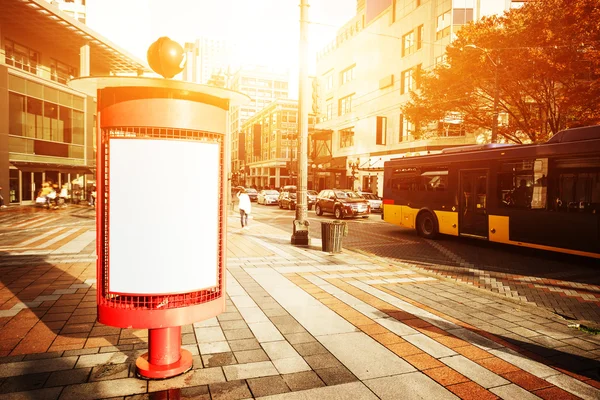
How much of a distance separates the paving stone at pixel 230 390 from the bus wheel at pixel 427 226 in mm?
11795

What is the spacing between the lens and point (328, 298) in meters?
6.27

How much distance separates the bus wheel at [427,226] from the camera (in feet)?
46.4

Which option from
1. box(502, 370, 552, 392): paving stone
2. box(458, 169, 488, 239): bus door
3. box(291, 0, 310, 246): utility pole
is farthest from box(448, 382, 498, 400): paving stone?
box(458, 169, 488, 239): bus door

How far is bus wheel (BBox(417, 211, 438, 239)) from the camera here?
14133 millimetres

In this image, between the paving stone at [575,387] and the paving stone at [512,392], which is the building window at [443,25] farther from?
the paving stone at [512,392]

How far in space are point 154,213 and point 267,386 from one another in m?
1.81

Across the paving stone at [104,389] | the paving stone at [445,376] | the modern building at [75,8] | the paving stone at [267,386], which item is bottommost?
the paving stone at [267,386]

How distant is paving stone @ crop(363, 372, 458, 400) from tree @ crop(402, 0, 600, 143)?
1583 centimetres

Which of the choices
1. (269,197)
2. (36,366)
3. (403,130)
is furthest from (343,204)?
(36,366)

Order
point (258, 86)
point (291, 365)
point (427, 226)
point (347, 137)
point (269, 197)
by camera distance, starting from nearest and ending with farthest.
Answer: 1. point (291, 365)
2. point (427, 226)
3. point (269, 197)
4. point (347, 137)
5. point (258, 86)

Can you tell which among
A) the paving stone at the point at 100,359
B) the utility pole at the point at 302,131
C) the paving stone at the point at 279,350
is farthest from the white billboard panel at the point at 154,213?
the utility pole at the point at 302,131

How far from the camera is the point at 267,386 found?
11.5 ft

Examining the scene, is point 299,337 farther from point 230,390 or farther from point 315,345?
point 230,390

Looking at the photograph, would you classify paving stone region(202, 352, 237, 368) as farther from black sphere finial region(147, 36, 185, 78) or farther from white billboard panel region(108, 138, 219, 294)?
black sphere finial region(147, 36, 185, 78)
